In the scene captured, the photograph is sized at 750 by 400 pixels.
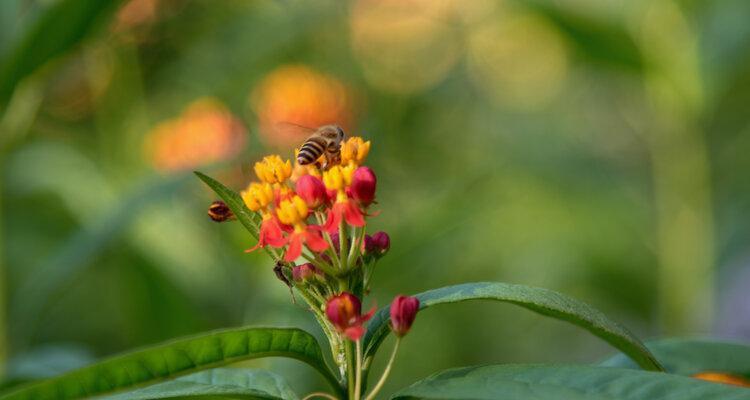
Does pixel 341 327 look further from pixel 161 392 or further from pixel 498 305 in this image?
pixel 498 305

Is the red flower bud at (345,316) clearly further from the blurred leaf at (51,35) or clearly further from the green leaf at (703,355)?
the blurred leaf at (51,35)

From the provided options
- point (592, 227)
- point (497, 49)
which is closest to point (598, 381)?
point (592, 227)

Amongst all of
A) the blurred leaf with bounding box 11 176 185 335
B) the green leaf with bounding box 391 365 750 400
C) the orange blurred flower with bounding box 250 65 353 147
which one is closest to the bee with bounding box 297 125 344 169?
the green leaf with bounding box 391 365 750 400

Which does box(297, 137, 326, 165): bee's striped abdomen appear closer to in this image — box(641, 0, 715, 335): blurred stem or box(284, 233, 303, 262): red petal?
box(284, 233, 303, 262): red petal

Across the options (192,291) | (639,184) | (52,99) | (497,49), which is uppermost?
(497,49)

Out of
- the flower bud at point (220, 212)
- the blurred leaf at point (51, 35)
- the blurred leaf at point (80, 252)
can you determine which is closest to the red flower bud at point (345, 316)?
the flower bud at point (220, 212)

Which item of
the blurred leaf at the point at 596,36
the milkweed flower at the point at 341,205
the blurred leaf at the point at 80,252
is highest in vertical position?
the blurred leaf at the point at 596,36

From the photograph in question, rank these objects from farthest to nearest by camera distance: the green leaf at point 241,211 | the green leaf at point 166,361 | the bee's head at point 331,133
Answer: the bee's head at point 331,133 < the green leaf at point 241,211 < the green leaf at point 166,361
